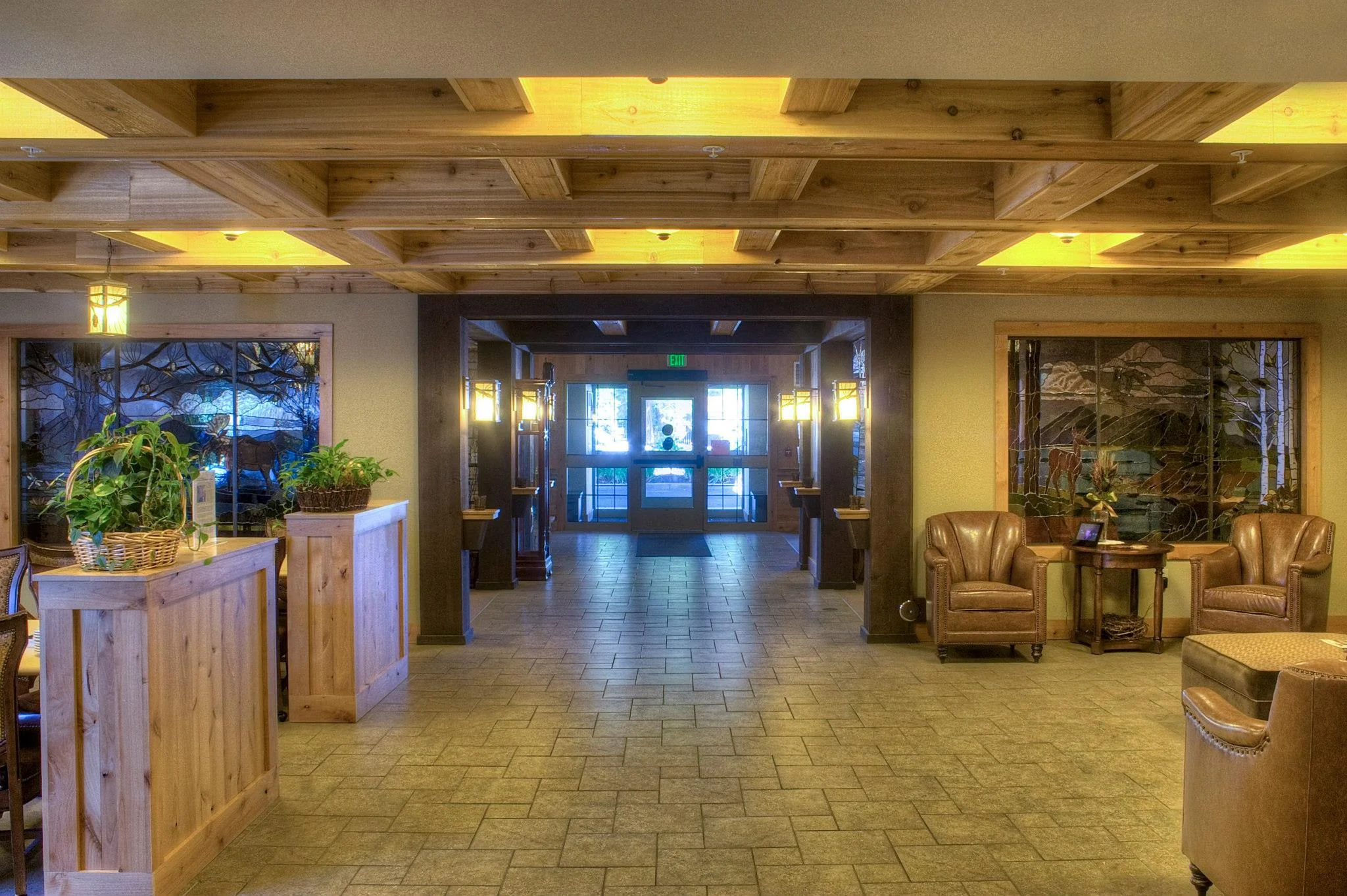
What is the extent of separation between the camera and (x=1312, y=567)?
209 inches

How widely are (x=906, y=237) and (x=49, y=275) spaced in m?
5.86

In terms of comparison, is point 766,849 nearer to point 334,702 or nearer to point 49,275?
point 334,702

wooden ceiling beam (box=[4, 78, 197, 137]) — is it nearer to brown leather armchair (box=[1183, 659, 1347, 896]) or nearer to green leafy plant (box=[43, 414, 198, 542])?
green leafy plant (box=[43, 414, 198, 542])

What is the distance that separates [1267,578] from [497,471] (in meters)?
6.49

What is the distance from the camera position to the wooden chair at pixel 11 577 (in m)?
3.69

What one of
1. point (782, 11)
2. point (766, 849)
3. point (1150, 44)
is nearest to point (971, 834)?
point (766, 849)

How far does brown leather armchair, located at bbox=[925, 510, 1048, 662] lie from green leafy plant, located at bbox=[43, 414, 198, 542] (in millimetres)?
4514

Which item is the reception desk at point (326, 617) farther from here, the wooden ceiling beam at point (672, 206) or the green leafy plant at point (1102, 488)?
the green leafy plant at point (1102, 488)

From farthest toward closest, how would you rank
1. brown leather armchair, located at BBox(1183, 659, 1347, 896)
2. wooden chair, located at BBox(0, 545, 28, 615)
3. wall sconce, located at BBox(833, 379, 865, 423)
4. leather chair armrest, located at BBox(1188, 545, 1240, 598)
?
1. wall sconce, located at BBox(833, 379, 865, 423)
2. leather chair armrest, located at BBox(1188, 545, 1240, 598)
3. wooden chair, located at BBox(0, 545, 28, 615)
4. brown leather armchair, located at BBox(1183, 659, 1347, 896)

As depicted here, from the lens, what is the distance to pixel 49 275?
5.78 metres

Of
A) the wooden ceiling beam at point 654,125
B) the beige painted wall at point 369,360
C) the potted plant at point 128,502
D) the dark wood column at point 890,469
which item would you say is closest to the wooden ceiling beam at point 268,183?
the wooden ceiling beam at point 654,125

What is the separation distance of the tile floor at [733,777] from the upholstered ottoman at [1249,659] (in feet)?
1.62

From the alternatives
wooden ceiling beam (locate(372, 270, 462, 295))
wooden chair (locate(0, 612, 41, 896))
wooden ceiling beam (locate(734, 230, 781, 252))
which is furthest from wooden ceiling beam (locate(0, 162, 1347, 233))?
wooden chair (locate(0, 612, 41, 896))

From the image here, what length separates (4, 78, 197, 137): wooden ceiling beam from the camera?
225 centimetres
